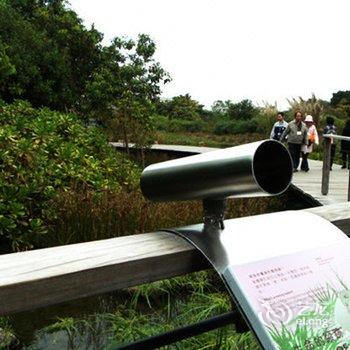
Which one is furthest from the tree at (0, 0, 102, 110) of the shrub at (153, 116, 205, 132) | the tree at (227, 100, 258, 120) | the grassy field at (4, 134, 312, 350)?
the tree at (227, 100, 258, 120)

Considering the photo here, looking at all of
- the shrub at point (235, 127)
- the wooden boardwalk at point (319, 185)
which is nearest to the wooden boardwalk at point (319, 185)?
the wooden boardwalk at point (319, 185)

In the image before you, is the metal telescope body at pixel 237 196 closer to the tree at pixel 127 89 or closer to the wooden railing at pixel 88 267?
the wooden railing at pixel 88 267

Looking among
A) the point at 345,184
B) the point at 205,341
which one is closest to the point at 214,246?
the point at 205,341

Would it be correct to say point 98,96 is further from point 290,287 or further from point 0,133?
point 290,287

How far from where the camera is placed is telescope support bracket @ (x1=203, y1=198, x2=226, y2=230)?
141 cm

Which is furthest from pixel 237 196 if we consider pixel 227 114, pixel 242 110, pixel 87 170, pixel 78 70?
pixel 227 114

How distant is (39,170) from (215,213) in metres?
4.17

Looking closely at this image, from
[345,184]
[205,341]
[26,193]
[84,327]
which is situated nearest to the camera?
[205,341]

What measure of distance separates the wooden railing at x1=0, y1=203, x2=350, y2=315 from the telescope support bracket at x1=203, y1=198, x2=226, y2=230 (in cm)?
8

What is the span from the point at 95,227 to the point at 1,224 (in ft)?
3.58

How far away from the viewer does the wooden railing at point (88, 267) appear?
1141 millimetres

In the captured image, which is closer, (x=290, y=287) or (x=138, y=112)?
(x=290, y=287)

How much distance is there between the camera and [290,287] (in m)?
1.26

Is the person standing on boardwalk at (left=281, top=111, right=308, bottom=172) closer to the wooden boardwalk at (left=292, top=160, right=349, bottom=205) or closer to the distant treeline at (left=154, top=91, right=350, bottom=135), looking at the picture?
the wooden boardwalk at (left=292, top=160, right=349, bottom=205)
